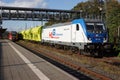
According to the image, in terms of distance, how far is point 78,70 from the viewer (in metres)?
15.4

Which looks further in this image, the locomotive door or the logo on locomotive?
the logo on locomotive

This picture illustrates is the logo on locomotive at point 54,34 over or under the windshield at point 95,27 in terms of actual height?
under

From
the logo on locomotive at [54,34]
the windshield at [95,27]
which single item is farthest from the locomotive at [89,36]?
the logo on locomotive at [54,34]

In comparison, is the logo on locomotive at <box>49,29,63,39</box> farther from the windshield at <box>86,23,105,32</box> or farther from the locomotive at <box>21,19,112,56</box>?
the windshield at <box>86,23,105,32</box>

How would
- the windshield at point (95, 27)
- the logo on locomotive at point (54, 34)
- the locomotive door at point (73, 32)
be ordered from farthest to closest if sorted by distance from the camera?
the logo on locomotive at point (54, 34)
the locomotive door at point (73, 32)
the windshield at point (95, 27)

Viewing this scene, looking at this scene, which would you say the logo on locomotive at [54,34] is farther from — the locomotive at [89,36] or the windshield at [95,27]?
the windshield at [95,27]

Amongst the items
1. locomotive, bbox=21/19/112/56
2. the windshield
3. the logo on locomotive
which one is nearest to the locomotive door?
locomotive, bbox=21/19/112/56

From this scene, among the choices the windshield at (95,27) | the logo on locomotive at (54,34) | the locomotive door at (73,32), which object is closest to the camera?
the windshield at (95,27)

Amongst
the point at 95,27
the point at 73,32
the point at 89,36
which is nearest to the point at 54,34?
the point at 73,32

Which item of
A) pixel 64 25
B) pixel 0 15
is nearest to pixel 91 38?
pixel 64 25

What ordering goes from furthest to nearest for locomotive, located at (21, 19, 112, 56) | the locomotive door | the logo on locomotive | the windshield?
1. the logo on locomotive
2. the locomotive door
3. the windshield
4. locomotive, located at (21, 19, 112, 56)

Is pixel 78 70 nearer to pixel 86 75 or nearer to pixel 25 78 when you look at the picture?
pixel 86 75

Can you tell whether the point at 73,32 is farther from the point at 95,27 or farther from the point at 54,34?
the point at 54,34

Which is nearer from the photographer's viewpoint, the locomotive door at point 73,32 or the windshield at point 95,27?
the windshield at point 95,27
